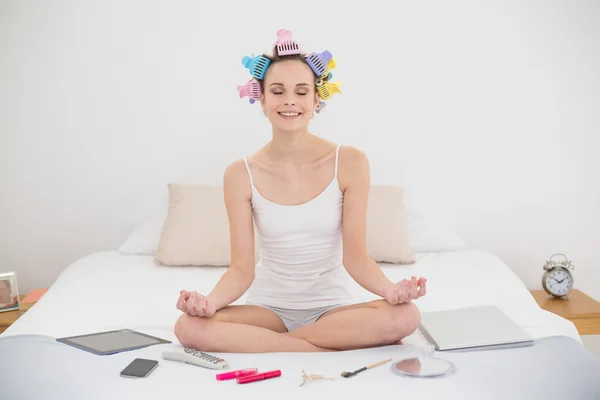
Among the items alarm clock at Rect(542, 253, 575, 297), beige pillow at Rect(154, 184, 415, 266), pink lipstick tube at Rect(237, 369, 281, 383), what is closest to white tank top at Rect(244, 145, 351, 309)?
pink lipstick tube at Rect(237, 369, 281, 383)

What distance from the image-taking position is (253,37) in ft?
11.5

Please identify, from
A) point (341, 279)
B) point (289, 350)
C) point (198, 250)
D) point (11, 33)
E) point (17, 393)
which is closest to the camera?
point (17, 393)

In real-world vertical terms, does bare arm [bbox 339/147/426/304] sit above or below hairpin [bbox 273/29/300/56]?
below

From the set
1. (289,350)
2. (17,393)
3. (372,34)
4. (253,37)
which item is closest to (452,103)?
(372,34)

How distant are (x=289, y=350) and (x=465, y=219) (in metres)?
2.00

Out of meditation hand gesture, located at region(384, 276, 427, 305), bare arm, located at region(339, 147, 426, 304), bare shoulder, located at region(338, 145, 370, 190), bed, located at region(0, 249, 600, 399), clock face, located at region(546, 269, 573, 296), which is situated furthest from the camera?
clock face, located at region(546, 269, 573, 296)

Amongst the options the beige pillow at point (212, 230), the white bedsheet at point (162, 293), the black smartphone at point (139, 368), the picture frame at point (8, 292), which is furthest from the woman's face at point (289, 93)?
the picture frame at point (8, 292)

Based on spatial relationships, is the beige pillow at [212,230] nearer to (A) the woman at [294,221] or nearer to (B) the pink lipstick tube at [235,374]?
(A) the woman at [294,221]

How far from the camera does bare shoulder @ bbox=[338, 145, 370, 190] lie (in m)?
2.10

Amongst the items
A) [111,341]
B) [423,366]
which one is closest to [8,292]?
[111,341]

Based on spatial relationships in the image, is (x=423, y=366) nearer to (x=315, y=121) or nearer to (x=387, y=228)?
(x=387, y=228)

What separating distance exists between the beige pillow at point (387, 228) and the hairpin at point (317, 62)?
41.7 inches

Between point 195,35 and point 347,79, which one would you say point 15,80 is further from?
point 347,79

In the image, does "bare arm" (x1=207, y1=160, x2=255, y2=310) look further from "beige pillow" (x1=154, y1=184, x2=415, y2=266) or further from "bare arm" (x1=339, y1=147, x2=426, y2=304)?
"beige pillow" (x1=154, y1=184, x2=415, y2=266)
